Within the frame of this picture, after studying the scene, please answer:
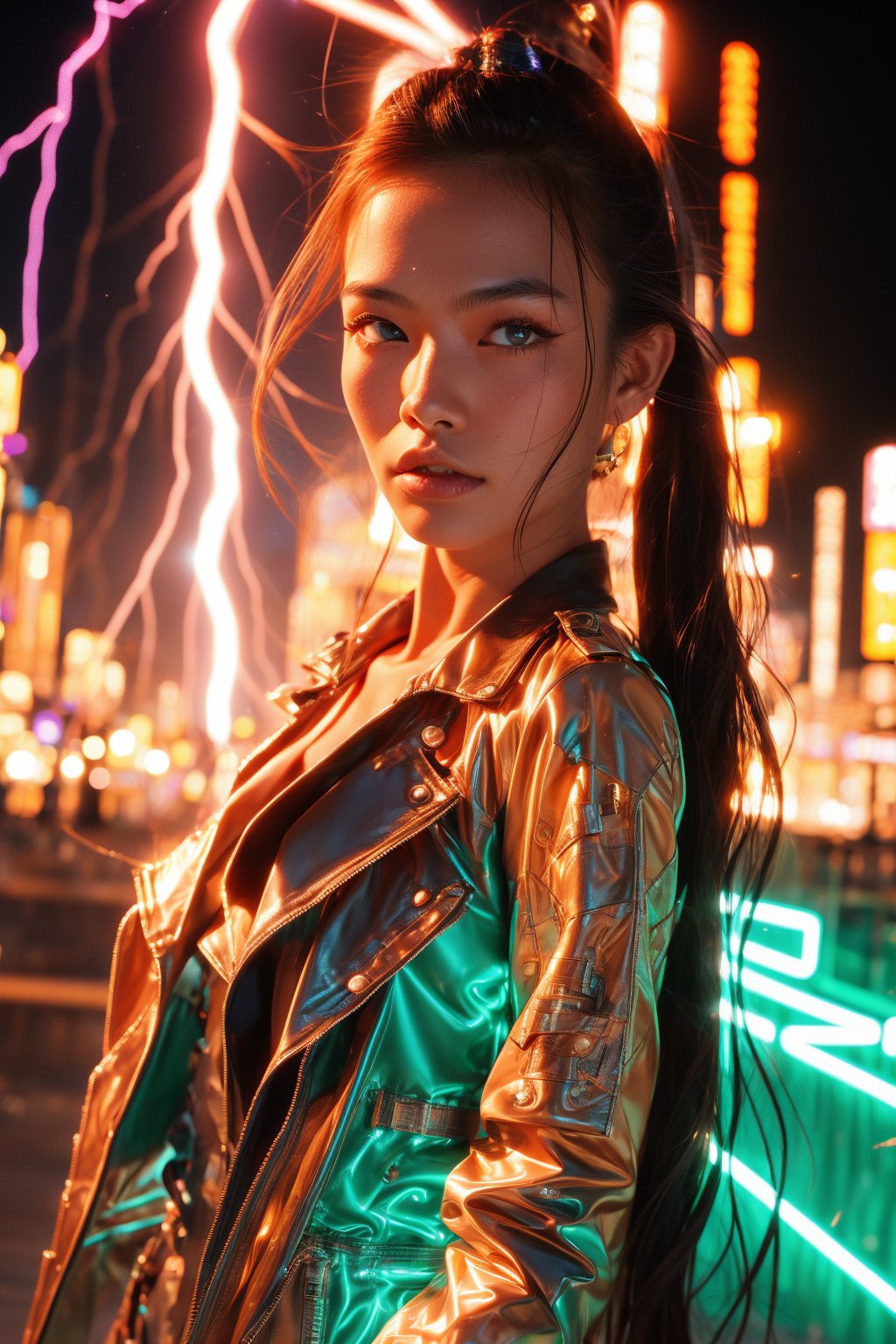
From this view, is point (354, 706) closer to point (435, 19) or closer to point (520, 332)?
point (520, 332)

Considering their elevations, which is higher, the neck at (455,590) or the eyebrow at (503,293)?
the eyebrow at (503,293)

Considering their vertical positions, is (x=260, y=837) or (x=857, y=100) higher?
(x=857, y=100)

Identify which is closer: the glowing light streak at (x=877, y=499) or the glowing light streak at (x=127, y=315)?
the glowing light streak at (x=127, y=315)

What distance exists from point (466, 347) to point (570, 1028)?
2.04 ft

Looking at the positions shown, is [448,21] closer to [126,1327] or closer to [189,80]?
[189,80]

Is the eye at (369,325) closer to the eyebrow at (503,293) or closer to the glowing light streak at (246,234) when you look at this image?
the eyebrow at (503,293)

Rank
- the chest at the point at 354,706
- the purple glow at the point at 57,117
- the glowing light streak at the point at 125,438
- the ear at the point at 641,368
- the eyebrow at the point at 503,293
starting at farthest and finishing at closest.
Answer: the glowing light streak at the point at 125,438
the purple glow at the point at 57,117
the chest at the point at 354,706
the ear at the point at 641,368
the eyebrow at the point at 503,293

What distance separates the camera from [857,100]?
370 centimetres

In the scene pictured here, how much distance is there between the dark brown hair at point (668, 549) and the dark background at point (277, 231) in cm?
22

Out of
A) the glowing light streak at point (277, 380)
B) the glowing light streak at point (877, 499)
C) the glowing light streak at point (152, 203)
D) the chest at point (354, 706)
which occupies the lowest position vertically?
the chest at point (354, 706)

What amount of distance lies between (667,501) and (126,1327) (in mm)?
1178

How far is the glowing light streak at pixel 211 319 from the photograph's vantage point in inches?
70.9

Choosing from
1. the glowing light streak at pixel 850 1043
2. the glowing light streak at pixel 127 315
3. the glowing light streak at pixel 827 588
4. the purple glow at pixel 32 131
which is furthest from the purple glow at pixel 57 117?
the glowing light streak at pixel 827 588

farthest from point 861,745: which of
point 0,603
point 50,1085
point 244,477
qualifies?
point 244,477
